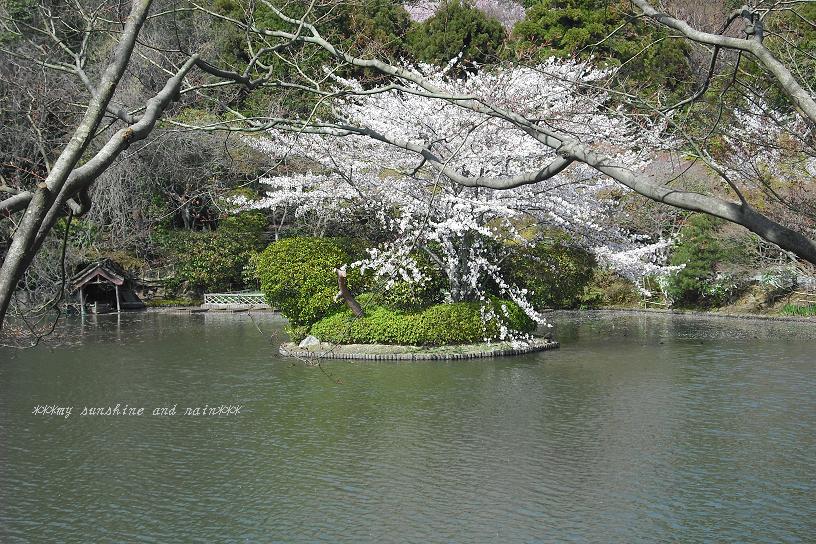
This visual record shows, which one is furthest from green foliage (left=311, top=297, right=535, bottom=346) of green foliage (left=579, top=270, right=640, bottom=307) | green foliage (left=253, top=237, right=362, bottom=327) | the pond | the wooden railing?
the wooden railing

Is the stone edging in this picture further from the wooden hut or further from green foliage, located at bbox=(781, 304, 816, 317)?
the wooden hut

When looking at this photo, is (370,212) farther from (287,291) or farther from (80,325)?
(80,325)

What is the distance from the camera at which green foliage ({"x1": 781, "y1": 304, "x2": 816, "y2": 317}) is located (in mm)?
21781

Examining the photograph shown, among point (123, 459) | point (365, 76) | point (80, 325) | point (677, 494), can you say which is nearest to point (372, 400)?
point (123, 459)

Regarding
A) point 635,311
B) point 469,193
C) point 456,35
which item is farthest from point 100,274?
point 635,311

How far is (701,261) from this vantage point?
23141 mm

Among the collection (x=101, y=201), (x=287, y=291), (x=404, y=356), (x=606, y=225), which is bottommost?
(x=404, y=356)

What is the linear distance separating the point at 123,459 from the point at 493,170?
9.61 metres

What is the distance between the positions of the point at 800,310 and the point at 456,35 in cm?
1586

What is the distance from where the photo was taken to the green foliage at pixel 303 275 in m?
16.7

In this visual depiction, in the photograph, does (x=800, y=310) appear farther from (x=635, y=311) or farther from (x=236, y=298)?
(x=236, y=298)

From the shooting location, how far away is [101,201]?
28.5 metres

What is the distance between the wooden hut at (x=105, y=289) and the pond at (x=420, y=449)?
8797 mm

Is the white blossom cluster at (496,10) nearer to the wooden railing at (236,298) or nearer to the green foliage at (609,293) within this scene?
the wooden railing at (236,298)
